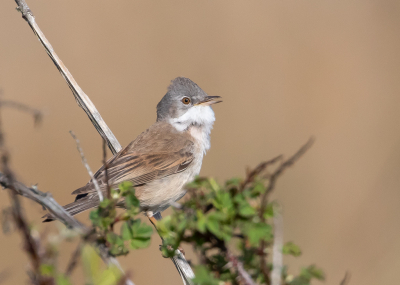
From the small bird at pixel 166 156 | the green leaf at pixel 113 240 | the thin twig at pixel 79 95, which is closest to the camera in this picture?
the green leaf at pixel 113 240

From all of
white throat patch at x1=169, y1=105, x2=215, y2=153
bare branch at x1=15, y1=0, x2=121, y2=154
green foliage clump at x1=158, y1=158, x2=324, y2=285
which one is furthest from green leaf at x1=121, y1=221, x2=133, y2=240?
white throat patch at x1=169, y1=105, x2=215, y2=153

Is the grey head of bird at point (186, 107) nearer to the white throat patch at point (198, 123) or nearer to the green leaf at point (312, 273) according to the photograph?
the white throat patch at point (198, 123)

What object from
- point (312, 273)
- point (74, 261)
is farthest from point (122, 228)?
point (312, 273)

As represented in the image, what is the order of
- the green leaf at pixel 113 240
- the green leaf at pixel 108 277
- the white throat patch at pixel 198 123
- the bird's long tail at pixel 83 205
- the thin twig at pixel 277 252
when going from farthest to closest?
the white throat patch at pixel 198 123 → the bird's long tail at pixel 83 205 → the green leaf at pixel 113 240 → the thin twig at pixel 277 252 → the green leaf at pixel 108 277

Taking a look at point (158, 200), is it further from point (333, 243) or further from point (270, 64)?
point (270, 64)

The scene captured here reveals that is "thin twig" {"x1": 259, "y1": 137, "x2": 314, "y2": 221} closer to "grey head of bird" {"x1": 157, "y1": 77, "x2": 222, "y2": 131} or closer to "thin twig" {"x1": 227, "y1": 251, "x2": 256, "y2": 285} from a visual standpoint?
"thin twig" {"x1": 227, "y1": 251, "x2": 256, "y2": 285}

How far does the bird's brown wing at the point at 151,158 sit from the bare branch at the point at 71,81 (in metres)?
0.21

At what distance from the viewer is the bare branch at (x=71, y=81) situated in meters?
2.92

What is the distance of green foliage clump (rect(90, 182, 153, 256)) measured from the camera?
1.30 meters

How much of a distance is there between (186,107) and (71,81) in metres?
1.96

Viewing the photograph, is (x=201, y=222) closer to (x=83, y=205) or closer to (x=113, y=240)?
(x=113, y=240)

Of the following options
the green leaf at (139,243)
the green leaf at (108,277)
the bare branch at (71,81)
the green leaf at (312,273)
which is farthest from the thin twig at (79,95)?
the green leaf at (108,277)

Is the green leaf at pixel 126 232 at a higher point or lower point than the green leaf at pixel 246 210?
lower

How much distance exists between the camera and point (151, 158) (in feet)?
14.1
